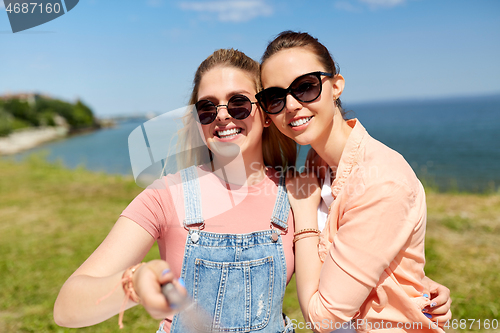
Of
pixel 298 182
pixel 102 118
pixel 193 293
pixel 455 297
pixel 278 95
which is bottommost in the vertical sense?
pixel 102 118

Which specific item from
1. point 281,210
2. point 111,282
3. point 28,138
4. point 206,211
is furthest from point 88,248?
point 28,138

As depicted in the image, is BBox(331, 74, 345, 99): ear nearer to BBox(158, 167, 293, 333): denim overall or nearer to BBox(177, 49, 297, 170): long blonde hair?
BBox(177, 49, 297, 170): long blonde hair

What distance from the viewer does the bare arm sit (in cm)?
108

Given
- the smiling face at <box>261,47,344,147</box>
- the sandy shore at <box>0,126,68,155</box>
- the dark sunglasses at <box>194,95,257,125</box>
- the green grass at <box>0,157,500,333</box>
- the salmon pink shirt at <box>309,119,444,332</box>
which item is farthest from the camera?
the sandy shore at <box>0,126,68,155</box>

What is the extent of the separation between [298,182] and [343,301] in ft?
2.49

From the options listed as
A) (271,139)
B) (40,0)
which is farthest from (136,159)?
(40,0)

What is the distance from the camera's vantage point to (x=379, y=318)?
169 centimetres

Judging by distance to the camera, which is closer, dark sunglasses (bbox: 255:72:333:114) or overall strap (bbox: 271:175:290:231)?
dark sunglasses (bbox: 255:72:333:114)

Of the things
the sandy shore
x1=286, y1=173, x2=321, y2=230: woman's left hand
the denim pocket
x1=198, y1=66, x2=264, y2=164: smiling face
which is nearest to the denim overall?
the denim pocket

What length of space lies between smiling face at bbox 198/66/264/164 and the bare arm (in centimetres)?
71

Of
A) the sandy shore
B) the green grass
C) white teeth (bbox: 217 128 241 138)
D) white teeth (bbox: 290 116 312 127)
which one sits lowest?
the sandy shore

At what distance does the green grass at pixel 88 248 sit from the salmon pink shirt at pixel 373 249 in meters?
2.05

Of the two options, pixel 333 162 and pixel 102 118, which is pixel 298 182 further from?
pixel 102 118

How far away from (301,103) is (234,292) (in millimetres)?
1070
